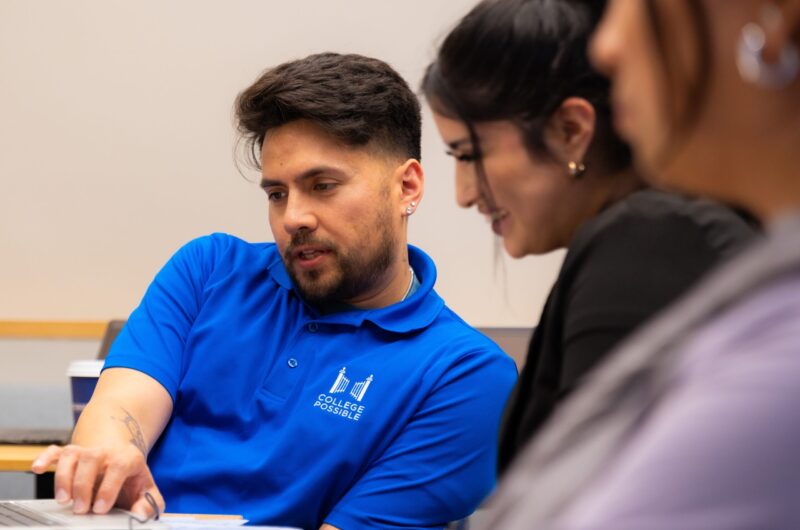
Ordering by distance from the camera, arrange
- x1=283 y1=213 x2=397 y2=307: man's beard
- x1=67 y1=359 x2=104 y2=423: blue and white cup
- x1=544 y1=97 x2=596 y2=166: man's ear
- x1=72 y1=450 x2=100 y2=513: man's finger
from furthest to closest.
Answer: x1=67 y1=359 x2=104 y2=423: blue and white cup
x1=283 y1=213 x2=397 y2=307: man's beard
x1=72 y1=450 x2=100 y2=513: man's finger
x1=544 y1=97 x2=596 y2=166: man's ear

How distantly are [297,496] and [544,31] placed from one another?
81cm

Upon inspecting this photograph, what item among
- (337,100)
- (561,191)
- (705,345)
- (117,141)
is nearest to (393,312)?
(337,100)

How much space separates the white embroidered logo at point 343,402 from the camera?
155 cm

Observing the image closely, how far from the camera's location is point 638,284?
87 cm

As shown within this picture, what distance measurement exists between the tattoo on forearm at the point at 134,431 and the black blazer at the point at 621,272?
699 millimetres

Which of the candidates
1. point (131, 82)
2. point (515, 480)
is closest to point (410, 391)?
point (515, 480)

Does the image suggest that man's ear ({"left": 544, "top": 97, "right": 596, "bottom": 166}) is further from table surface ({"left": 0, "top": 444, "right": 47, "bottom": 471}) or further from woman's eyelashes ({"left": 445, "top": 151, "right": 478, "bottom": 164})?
table surface ({"left": 0, "top": 444, "right": 47, "bottom": 471})

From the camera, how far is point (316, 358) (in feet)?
5.31

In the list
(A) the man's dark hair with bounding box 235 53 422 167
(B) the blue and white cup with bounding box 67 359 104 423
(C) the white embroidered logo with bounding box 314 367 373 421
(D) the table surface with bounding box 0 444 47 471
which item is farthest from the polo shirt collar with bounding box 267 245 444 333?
(D) the table surface with bounding box 0 444 47 471

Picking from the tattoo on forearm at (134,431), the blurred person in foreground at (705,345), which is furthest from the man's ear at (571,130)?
the tattoo on forearm at (134,431)

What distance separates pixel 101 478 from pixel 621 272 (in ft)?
2.60

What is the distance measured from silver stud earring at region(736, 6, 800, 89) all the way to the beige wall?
2.43m

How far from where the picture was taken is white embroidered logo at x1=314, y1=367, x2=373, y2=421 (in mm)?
1549

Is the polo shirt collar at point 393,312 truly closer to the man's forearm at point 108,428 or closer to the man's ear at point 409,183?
the man's ear at point 409,183
